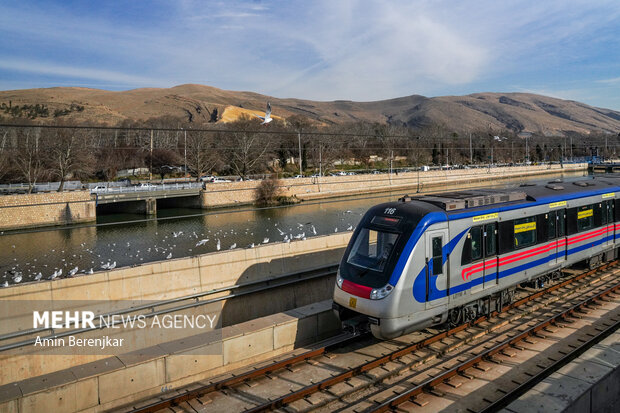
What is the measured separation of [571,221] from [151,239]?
75.4ft

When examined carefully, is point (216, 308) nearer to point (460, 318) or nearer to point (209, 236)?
point (460, 318)

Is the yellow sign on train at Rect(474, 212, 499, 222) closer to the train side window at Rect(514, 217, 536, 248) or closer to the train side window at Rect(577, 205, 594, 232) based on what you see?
the train side window at Rect(514, 217, 536, 248)

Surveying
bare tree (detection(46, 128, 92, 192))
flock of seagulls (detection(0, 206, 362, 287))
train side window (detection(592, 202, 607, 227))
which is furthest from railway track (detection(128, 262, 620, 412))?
bare tree (detection(46, 128, 92, 192))

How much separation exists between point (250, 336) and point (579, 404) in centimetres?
534

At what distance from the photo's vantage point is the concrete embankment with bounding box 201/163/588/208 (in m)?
45.5

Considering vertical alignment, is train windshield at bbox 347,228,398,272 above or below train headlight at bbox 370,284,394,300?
above

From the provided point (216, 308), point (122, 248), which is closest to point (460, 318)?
point (216, 308)

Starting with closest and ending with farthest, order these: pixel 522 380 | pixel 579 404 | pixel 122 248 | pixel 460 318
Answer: pixel 579 404 < pixel 522 380 < pixel 460 318 < pixel 122 248

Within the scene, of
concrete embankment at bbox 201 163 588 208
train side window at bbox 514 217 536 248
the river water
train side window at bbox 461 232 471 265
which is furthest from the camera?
concrete embankment at bbox 201 163 588 208

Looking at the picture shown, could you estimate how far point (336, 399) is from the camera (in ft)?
21.9

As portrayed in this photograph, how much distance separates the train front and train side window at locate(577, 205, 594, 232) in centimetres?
637

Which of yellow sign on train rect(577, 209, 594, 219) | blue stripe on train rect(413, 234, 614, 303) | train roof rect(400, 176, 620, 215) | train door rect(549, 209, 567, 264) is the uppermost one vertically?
train roof rect(400, 176, 620, 215)

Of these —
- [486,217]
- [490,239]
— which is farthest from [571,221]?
[486,217]

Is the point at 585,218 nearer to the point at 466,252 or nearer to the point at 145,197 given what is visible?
the point at 466,252
